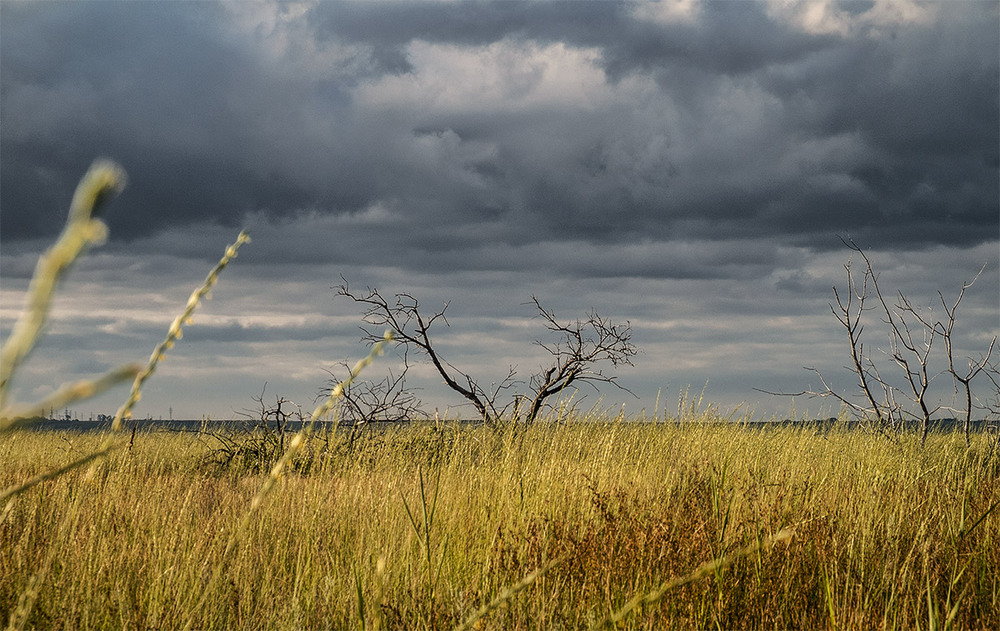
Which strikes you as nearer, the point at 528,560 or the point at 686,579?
the point at 686,579

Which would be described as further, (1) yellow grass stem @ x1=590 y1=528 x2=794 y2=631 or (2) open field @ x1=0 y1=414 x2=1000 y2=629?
(2) open field @ x1=0 y1=414 x2=1000 y2=629

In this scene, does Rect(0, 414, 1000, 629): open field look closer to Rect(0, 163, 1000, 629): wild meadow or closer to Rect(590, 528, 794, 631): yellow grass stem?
Rect(0, 163, 1000, 629): wild meadow

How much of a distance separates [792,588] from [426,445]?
6669 mm

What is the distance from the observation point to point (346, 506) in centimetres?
595

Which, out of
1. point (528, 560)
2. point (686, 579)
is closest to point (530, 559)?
point (528, 560)

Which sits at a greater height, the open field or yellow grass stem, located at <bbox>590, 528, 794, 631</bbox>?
yellow grass stem, located at <bbox>590, 528, 794, 631</bbox>

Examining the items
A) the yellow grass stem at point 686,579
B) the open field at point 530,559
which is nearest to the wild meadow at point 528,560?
the open field at point 530,559

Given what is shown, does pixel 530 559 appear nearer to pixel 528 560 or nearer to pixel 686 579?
pixel 528 560

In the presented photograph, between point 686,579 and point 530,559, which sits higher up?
point 686,579

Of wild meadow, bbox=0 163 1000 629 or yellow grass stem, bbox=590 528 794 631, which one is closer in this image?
yellow grass stem, bbox=590 528 794 631

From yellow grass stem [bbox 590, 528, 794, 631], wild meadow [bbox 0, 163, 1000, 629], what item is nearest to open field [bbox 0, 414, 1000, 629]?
wild meadow [bbox 0, 163, 1000, 629]

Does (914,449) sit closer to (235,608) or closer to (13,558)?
(235,608)

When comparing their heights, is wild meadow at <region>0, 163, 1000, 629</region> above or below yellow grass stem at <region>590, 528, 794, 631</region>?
below

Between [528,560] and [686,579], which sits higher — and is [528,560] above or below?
below
